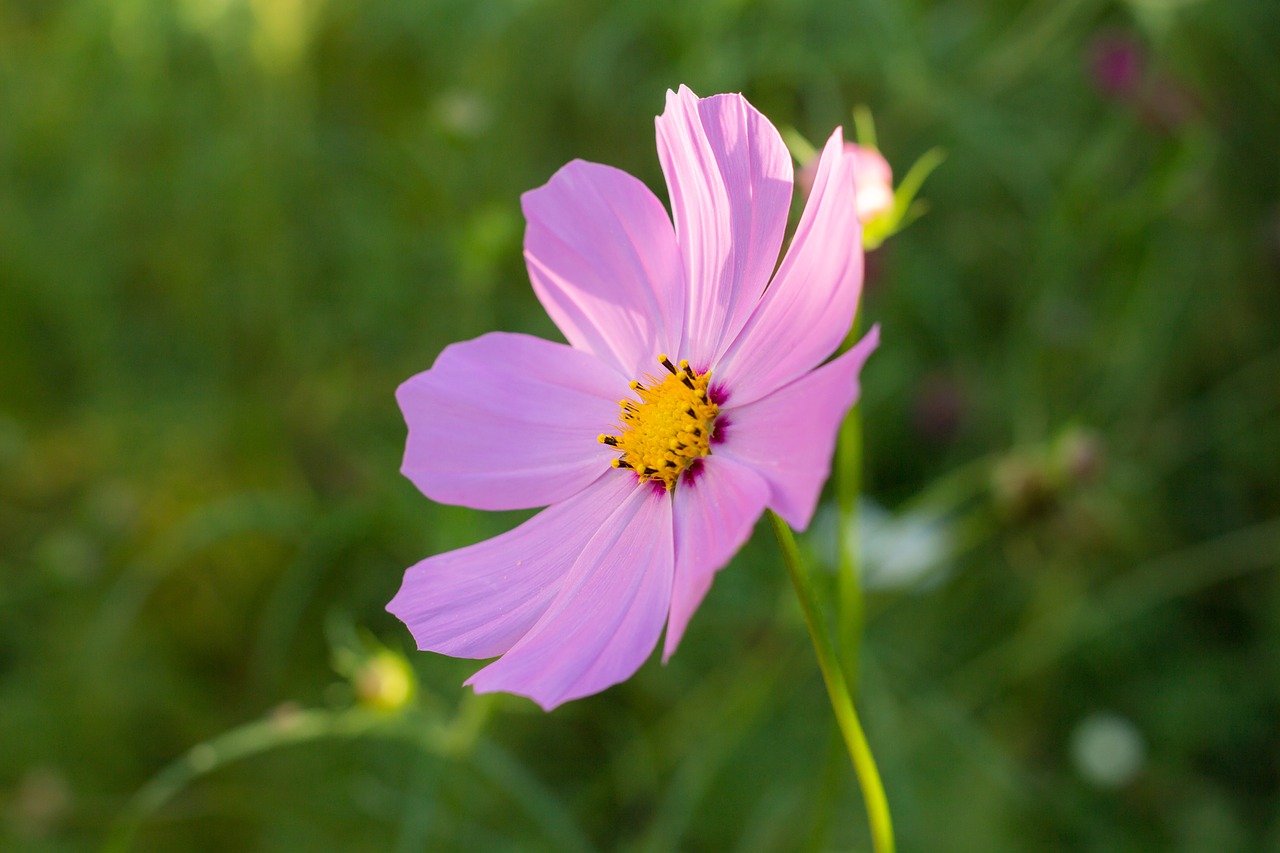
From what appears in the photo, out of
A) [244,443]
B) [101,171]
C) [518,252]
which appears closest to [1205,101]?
[518,252]

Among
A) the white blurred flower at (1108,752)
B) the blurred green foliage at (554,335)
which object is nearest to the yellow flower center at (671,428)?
the blurred green foliage at (554,335)

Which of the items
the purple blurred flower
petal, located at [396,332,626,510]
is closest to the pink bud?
petal, located at [396,332,626,510]

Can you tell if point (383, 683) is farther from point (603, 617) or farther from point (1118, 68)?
point (1118, 68)

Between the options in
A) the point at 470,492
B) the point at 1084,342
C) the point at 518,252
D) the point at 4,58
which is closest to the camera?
the point at 470,492

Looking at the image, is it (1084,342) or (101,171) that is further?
(101,171)

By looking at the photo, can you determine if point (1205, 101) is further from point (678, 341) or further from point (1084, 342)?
point (678, 341)

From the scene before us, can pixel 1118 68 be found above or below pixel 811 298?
above

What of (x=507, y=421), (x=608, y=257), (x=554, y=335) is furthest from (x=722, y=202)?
(x=554, y=335)

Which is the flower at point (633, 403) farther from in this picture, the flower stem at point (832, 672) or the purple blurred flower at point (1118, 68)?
the purple blurred flower at point (1118, 68)
